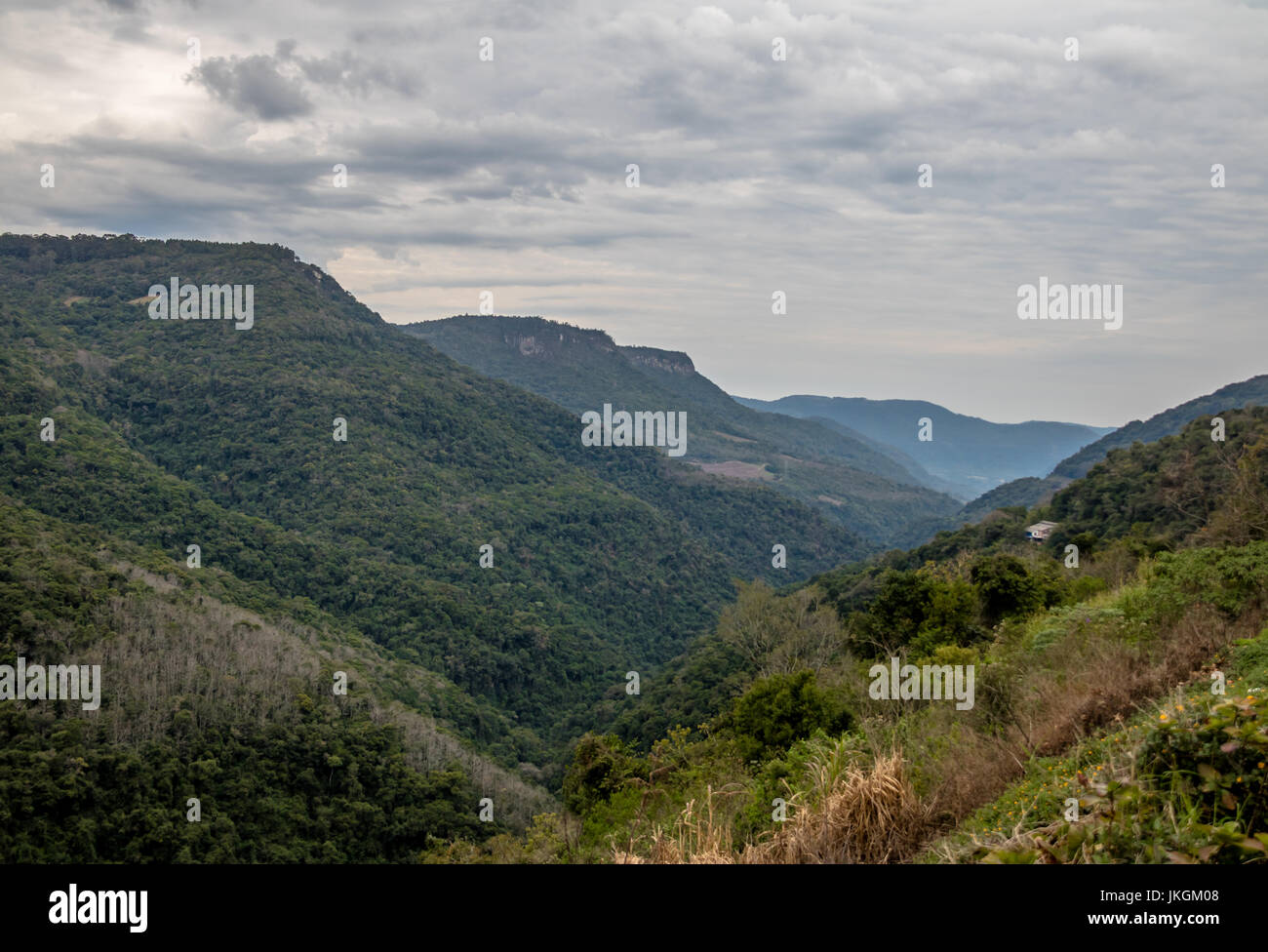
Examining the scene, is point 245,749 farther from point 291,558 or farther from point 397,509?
point 397,509

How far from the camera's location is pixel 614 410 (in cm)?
17488

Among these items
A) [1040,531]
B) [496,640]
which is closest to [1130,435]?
[1040,531]

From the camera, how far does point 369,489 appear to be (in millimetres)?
71750

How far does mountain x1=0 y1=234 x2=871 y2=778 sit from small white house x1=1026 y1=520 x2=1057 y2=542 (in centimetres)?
2810

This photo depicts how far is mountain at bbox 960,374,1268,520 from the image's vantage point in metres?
113

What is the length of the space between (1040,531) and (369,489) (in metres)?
56.8

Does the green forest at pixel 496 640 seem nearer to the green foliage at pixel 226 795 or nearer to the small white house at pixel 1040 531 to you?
the green foliage at pixel 226 795

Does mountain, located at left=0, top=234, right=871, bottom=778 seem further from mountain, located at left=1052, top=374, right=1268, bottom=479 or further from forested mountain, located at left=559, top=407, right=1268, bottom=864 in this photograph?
mountain, located at left=1052, top=374, right=1268, bottom=479

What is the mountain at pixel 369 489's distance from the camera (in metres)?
50.0

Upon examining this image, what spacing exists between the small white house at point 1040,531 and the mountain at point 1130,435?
67.2 meters

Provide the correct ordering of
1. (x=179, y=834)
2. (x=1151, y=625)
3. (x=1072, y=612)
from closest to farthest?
(x=1151, y=625)
(x=1072, y=612)
(x=179, y=834)

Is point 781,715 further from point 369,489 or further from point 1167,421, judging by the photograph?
point 1167,421
